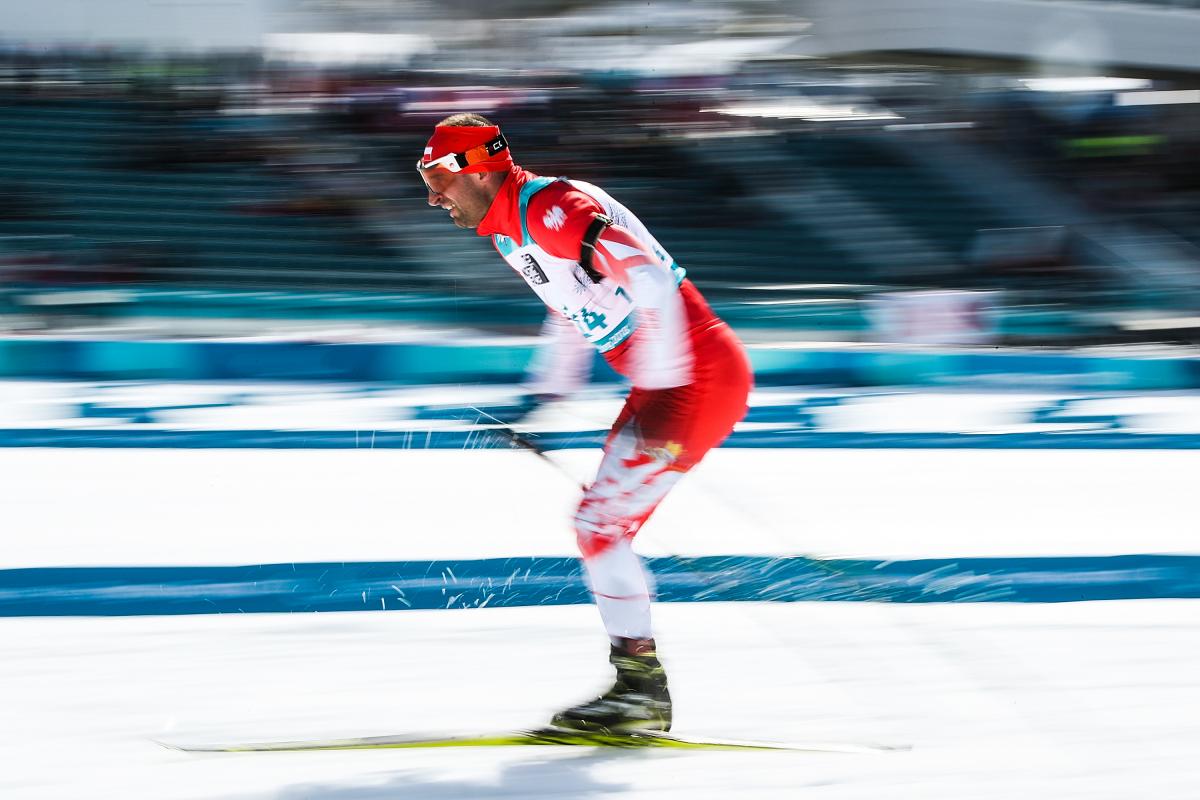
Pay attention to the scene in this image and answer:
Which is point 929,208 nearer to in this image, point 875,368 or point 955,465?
point 875,368

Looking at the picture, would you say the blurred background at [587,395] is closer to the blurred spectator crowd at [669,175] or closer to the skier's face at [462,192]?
the blurred spectator crowd at [669,175]

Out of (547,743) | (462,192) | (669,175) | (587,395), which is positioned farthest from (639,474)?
(669,175)

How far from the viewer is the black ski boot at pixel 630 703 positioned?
241cm

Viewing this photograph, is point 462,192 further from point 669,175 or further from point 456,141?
point 669,175

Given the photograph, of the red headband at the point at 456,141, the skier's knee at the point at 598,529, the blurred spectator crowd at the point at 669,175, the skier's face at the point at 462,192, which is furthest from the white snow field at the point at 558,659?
the blurred spectator crowd at the point at 669,175

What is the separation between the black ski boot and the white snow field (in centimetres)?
7

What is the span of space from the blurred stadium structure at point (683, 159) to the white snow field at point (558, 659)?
3.74 meters

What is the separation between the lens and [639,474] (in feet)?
7.88

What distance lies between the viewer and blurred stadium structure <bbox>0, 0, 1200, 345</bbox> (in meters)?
8.79

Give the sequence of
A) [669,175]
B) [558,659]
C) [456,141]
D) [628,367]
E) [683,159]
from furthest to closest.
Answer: [683,159] → [669,175] → [558,659] → [628,367] → [456,141]

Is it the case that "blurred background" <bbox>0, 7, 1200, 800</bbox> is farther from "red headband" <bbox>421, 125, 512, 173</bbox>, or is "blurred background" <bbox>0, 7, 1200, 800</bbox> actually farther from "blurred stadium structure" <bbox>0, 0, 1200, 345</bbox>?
"red headband" <bbox>421, 125, 512, 173</bbox>

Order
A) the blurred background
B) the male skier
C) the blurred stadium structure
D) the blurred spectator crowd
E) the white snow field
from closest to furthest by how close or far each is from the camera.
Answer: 1. the white snow field
2. the male skier
3. the blurred background
4. the blurred stadium structure
5. the blurred spectator crowd

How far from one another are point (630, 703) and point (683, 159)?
350 inches

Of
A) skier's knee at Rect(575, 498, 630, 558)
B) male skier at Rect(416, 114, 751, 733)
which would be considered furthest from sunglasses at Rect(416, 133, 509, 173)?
skier's knee at Rect(575, 498, 630, 558)
